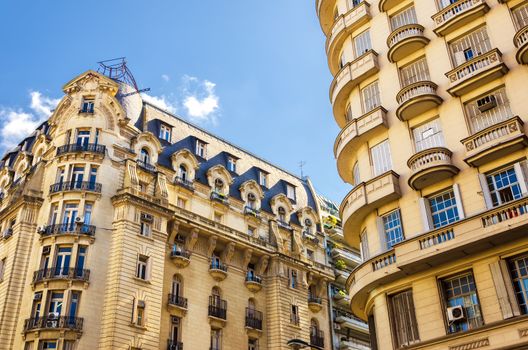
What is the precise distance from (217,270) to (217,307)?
2.88 metres

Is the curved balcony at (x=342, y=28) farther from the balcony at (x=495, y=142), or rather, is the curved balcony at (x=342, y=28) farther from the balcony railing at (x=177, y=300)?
the balcony railing at (x=177, y=300)

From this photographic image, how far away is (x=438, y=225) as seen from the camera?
23531 millimetres

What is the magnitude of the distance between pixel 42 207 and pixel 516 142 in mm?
34066

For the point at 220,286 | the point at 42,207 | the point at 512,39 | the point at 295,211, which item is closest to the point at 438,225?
the point at 512,39

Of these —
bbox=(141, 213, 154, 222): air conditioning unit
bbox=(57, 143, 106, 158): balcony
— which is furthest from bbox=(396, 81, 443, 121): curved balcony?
bbox=(57, 143, 106, 158): balcony

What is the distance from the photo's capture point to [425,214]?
23.9 m

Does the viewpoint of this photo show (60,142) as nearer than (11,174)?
Yes

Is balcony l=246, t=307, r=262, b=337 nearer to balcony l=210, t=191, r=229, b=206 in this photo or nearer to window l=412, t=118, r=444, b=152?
balcony l=210, t=191, r=229, b=206

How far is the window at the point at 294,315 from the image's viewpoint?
50.6 metres

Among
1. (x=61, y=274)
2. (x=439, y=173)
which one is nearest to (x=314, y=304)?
(x=61, y=274)

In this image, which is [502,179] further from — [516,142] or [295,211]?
[295,211]

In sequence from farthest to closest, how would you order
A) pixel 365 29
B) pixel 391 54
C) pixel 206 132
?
pixel 206 132
pixel 365 29
pixel 391 54

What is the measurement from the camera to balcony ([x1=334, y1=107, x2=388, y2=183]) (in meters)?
27.6

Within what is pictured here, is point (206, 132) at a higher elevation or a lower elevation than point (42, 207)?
higher
